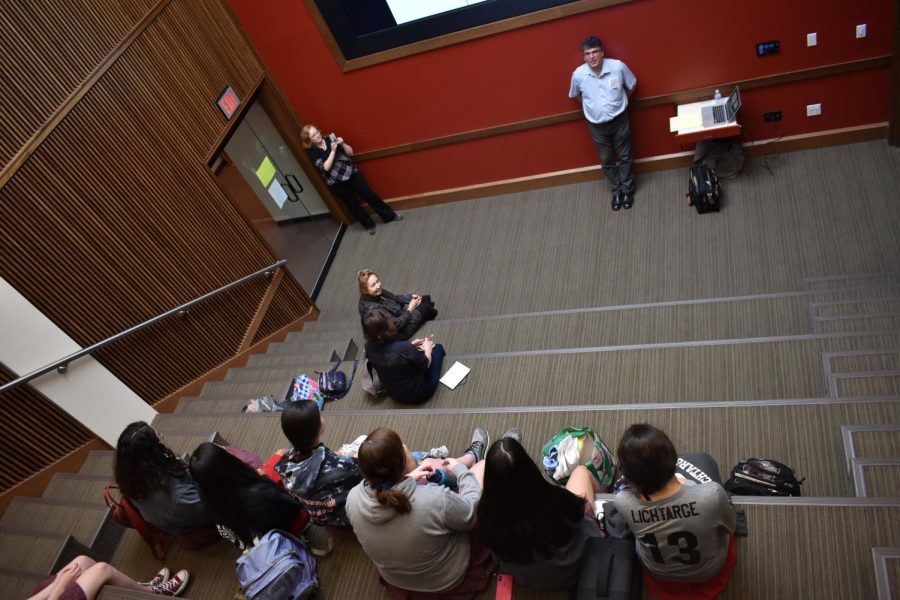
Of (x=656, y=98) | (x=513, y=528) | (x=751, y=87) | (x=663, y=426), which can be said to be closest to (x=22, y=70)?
(x=513, y=528)

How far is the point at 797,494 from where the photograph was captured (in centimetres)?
269

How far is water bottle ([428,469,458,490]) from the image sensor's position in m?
3.00

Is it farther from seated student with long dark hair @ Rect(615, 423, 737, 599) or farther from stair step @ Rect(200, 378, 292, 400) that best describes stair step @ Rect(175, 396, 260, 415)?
seated student with long dark hair @ Rect(615, 423, 737, 599)

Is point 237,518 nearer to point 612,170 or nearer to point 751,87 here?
point 612,170

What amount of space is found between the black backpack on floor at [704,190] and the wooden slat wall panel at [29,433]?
5195 millimetres

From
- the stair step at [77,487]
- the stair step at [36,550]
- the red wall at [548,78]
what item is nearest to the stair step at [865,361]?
the red wall at [548,78]

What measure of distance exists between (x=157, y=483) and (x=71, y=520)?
1189mm

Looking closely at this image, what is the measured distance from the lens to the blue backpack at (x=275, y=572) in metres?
2.83

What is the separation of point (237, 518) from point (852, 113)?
5684 mm

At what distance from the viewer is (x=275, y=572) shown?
9.36 ft

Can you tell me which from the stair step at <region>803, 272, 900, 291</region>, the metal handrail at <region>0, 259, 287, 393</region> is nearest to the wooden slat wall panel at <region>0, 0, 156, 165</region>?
the metal handrail at <region>0, 259, 287, 393</region>

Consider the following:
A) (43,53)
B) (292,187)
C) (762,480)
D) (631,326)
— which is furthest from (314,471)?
(292,187)

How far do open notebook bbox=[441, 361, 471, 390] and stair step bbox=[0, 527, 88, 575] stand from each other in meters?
2.41

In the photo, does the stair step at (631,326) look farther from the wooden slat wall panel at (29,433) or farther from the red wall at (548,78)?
the wooden slat wall panel at (29,433)
